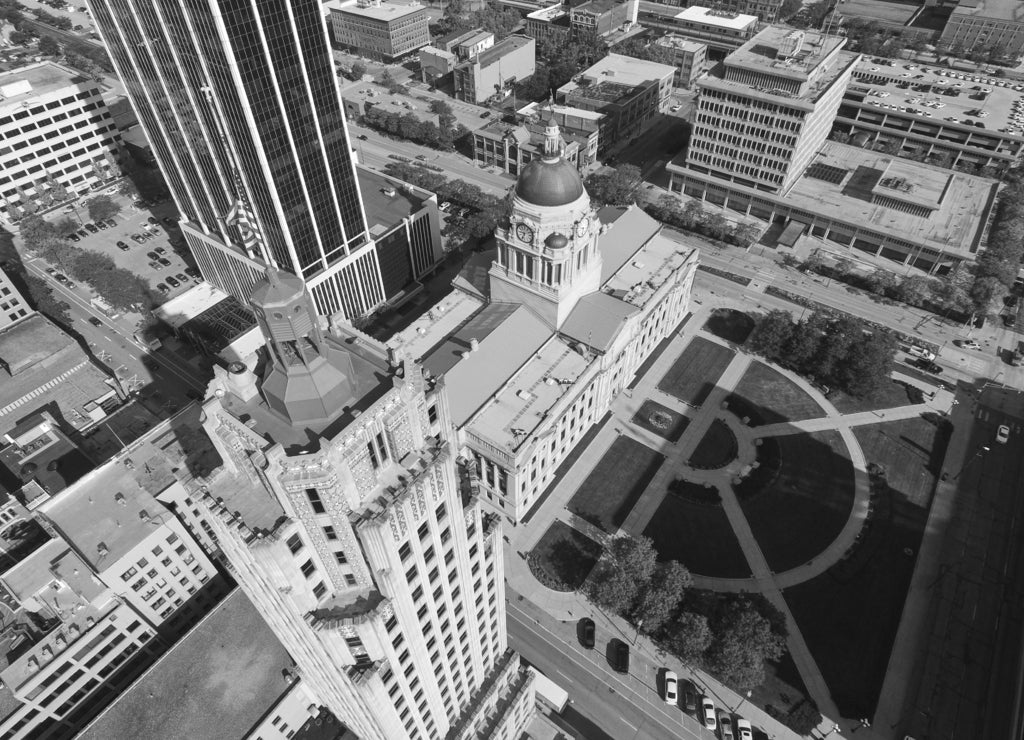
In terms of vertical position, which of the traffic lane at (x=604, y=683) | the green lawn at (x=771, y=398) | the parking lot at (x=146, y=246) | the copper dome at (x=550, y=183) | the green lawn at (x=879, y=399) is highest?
the copper dome at (x=550, y=183)

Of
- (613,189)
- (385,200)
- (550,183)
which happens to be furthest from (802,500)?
(385,200)

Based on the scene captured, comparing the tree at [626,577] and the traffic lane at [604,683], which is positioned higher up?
the tree at [626,577]

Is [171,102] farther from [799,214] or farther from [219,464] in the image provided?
[799,214]

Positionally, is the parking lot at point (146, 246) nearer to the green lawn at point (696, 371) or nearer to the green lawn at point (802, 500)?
the green lawn at point (696, 371)

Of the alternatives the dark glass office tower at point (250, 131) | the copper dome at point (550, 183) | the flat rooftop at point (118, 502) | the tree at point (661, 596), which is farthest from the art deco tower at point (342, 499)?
the dark glass office tower at point (250, 131)

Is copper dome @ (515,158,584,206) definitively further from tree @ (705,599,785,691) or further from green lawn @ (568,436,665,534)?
tree @ (705,599,785,691)

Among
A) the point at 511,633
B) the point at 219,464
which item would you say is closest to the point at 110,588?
the point at 219,464
